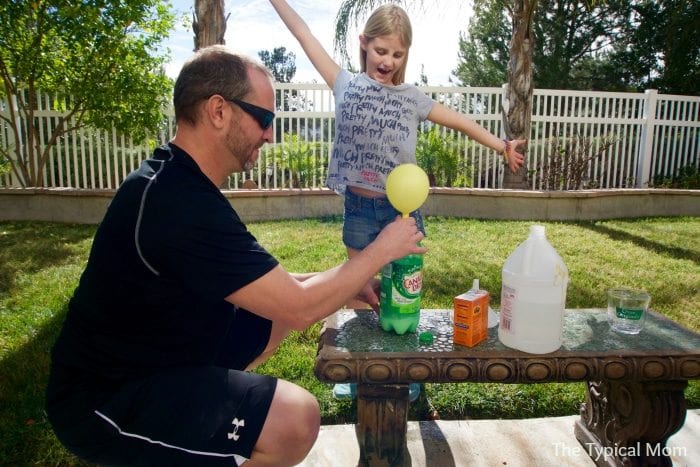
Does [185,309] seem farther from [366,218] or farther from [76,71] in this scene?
[76,71]

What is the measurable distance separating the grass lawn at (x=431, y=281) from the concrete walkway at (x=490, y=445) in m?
0.15

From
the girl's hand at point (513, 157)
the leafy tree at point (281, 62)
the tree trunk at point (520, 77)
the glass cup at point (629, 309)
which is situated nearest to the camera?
the glass cup at point (629, 309)

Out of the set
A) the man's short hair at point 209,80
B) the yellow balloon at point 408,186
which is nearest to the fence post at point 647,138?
the yellow balloon at point 408,186

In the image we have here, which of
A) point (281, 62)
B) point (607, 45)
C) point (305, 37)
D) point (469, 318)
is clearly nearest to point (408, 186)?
point (469, 318)

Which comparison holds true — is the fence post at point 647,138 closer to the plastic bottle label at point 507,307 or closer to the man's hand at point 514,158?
the man's hand at point 514,158

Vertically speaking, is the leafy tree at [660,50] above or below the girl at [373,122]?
above

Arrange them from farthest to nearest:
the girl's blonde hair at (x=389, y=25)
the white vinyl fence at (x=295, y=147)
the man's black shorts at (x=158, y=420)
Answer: the white vinyl fence at (x=295, y=147) → the girl's blonde hair at (x=389, y=25) → the man's black shorts at (x=158, y=420)

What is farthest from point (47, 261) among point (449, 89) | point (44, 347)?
point (449, 89)

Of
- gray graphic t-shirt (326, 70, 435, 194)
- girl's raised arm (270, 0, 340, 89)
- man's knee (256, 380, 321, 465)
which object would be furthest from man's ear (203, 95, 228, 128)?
girl's raised arm (270, 0, 340, 89)

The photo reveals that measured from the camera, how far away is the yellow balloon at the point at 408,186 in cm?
176

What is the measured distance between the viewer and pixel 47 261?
5.22 m

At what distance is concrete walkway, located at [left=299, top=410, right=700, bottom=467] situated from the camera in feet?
7.30

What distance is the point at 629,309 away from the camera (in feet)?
6.59

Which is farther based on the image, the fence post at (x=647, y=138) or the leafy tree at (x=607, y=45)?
the leafy tree at (x=607, y=45)
